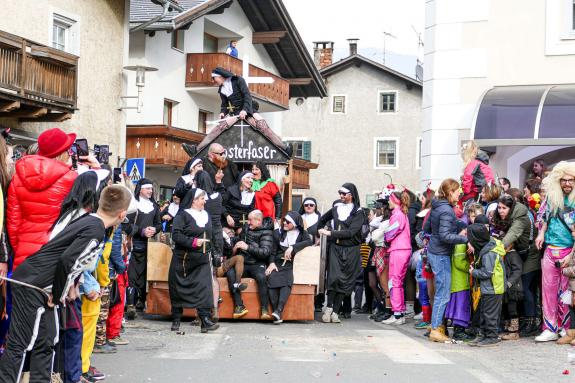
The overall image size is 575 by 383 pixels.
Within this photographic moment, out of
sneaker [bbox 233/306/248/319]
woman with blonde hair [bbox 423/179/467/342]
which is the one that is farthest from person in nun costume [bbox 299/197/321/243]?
woman with blonde hair [bbox 423/179/467/342]

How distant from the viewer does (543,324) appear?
12.4 meters

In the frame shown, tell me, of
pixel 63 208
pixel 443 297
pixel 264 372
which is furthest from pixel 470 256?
pixel 63 208

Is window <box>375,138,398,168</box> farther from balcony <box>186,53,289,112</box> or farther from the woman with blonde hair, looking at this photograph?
the woman with blonde hair

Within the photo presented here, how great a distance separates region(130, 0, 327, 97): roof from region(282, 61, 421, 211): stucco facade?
12923mm

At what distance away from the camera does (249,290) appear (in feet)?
46.5

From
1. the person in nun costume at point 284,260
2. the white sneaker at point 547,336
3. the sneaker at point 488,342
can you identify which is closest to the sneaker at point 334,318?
the person in nun costume at point 284,260

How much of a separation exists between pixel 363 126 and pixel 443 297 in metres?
44.5

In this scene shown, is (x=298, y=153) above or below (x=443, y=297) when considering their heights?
above

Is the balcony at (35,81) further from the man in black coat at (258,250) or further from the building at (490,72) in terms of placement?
the man in black coat at (258,250)

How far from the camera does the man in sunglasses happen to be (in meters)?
12.0

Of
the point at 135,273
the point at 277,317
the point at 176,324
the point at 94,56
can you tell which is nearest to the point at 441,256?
the point at 277,317

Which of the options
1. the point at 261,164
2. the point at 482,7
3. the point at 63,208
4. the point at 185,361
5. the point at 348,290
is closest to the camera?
the point at 63,208

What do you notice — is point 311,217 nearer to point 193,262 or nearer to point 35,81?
point 193,262

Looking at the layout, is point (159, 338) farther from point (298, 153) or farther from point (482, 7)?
point (298, 153)
